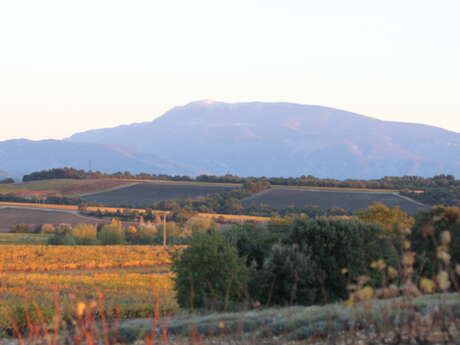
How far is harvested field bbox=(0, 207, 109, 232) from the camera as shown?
89.9 m

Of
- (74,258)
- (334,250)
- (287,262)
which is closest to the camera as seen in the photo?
(287,262)

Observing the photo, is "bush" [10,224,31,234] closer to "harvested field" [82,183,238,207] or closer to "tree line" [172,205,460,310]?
"harvested field" [82,183,238,207]

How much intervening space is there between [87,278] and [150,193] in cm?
8067

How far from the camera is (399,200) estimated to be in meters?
96.4

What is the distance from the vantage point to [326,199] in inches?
4082

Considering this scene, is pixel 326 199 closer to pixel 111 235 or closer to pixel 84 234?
pixel 111 235

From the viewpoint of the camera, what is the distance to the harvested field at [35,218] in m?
89.9

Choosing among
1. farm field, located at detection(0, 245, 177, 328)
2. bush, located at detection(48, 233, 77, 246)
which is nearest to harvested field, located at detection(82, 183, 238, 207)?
bush, located at detection(48, 233, 77, 246)

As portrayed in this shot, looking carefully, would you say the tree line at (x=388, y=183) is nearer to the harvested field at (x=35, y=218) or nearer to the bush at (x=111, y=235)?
the harvested field at (x=35, y=218)

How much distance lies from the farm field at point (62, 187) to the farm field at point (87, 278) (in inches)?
2309

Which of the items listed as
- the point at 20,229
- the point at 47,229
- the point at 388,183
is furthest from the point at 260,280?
the point at 388,183

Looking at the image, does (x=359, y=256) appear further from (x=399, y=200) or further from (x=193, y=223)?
(x=399, y=200)

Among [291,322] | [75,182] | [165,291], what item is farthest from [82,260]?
[75,182]

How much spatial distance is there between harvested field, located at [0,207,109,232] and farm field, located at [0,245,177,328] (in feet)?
87.5
